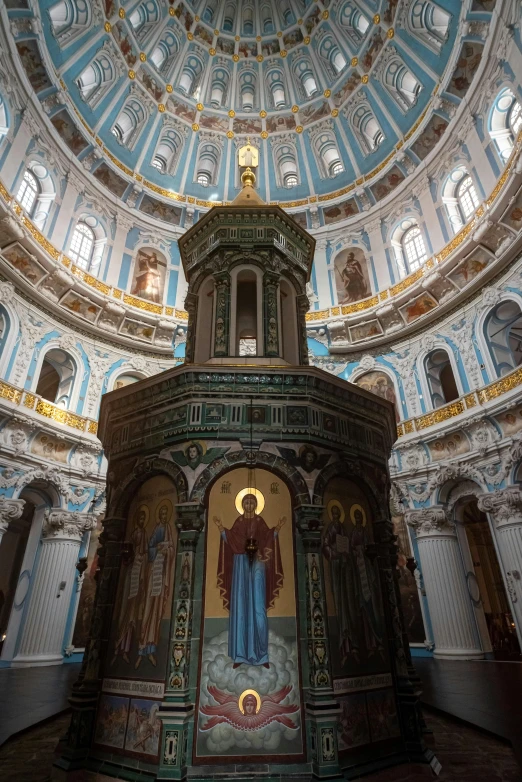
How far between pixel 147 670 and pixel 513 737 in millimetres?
4548

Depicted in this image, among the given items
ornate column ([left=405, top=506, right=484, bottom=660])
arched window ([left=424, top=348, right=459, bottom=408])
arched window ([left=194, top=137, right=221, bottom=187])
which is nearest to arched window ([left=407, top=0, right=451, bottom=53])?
arched window ([left=194, top=137, right=221, bottom=187])

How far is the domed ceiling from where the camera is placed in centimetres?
1873

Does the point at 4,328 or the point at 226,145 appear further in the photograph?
the point at 226,145

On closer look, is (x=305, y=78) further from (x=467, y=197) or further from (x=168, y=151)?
(x=467, y=197)

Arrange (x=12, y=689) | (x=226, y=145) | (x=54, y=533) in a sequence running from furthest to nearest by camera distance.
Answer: (x=226, y=145) < (x=54, y=533) < (x=12, y=689)

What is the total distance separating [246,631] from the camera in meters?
5.24

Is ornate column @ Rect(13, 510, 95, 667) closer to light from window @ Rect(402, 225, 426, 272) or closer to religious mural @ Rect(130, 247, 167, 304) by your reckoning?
religious mural @ Rect(130, 247, 167, 304)

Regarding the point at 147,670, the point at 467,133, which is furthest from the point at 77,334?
the point at 467,133

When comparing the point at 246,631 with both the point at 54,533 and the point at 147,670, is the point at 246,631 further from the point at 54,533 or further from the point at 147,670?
the point at 54,533

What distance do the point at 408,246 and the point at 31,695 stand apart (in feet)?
66.2

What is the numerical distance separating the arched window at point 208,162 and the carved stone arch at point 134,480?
22.6 m

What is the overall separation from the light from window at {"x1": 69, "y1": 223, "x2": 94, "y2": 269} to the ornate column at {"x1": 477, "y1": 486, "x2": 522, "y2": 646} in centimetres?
1775

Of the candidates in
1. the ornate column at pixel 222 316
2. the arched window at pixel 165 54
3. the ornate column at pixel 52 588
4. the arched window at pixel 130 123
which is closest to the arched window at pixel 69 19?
the arched window at pixel 130 123

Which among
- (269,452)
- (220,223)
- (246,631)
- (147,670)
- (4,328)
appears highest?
(4,328)
